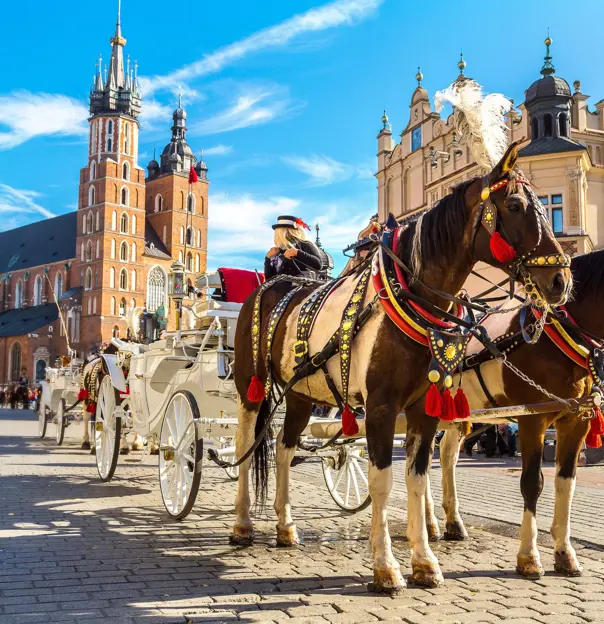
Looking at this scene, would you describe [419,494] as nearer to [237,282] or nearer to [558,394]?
[558,394]

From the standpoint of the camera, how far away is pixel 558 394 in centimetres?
480

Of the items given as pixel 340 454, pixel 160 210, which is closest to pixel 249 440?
pixel 340 454

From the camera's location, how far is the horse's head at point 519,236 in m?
3.86

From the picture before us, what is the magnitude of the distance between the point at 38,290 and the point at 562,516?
277 ft

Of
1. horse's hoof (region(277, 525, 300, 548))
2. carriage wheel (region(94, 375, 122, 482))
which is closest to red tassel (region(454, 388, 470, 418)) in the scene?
horse's hoof (region(277, 525, 300, 548))

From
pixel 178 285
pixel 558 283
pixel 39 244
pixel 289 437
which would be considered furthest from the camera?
pixel 39 244

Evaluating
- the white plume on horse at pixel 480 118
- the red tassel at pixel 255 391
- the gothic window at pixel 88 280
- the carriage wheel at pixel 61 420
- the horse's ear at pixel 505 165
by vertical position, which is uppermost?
the gothic window at pixel 88 280

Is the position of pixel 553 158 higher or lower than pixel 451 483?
higher

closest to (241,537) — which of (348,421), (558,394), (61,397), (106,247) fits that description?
(348,421)

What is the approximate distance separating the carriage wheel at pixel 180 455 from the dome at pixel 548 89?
23.4 meters

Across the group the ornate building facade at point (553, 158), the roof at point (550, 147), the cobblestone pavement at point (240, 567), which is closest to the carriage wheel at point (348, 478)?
the cobblestone pavement at point (240, 567)

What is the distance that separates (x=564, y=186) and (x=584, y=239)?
214 centimetres

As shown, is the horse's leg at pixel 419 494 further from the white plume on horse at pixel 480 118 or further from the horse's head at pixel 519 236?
the white plume on horse at pixel 480 118

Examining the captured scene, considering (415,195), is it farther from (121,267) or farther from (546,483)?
(121,267)
